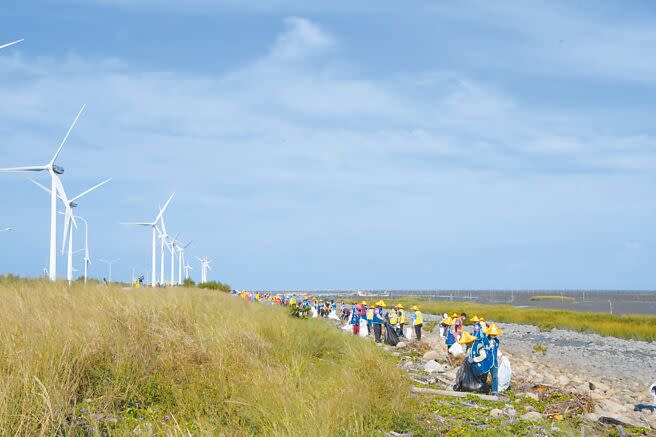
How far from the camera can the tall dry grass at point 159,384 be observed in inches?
280

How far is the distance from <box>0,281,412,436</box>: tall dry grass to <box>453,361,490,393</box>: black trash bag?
10.1 feet

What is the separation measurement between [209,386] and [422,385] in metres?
6.38

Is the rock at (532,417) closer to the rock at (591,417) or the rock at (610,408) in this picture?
the rock at (591,417)

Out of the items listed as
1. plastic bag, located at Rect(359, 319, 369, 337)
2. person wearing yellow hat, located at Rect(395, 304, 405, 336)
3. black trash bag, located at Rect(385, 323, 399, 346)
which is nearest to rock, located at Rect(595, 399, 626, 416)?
black trash bag, located at Rect(385, 323, 399, 346)

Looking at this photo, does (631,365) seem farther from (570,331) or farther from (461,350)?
(570,331)

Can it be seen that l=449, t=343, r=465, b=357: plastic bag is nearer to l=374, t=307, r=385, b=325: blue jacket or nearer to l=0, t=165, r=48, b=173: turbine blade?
l=374, t=307, r=385, b=325: blue jacket

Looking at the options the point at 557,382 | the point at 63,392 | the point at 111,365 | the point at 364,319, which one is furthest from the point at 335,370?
the point at 364,319

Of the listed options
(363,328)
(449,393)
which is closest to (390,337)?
(363,328)

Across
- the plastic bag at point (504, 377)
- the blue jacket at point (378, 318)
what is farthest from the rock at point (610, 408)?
the blue jacket at point (378, 318)

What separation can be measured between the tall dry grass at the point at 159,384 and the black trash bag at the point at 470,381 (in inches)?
121

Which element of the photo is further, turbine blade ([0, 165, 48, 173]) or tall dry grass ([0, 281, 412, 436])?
turbine blade ([0, 165, 48, 173])

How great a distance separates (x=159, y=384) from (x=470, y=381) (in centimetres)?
729

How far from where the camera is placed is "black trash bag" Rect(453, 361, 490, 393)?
13641 mm

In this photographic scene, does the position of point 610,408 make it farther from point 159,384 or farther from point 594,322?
point 594,322
